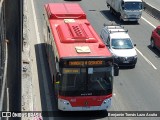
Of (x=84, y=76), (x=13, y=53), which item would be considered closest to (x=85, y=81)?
(x=84, y=76)

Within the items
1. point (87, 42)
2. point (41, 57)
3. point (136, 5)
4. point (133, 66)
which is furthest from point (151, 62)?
point (136, 5)

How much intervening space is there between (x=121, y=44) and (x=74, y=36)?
6974 millimetres

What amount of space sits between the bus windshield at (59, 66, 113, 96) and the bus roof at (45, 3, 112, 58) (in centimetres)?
60

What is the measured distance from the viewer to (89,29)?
18422mm

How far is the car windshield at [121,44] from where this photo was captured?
23078 mm

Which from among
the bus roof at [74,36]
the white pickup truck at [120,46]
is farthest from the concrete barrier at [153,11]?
the bus roof at [74,36]

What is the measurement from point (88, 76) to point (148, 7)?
25053mm

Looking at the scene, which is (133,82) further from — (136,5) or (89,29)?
(136,5)

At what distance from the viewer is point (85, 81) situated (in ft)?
49.5

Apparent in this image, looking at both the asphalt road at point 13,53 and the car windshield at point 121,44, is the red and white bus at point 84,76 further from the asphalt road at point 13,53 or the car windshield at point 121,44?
the car windshield at point 121,44

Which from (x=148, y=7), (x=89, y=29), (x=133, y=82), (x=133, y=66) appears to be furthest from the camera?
(x=148, y=7)

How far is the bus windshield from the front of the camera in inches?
589

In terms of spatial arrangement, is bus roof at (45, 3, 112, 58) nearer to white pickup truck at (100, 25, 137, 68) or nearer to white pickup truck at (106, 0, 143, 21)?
white pickup truck at (100, 25, 137, 68)

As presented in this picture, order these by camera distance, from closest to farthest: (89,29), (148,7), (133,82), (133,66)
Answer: (89,29), (133,82), (133,66), (148,7)
